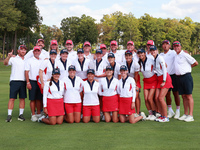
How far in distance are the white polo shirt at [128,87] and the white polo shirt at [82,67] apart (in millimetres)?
1184

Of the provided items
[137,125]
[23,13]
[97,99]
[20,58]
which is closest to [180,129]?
[137,125]

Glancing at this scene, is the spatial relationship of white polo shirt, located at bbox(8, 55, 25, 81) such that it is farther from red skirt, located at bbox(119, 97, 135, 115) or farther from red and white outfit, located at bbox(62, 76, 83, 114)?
red skirt, located at bbox(119, 97, 135, 115)

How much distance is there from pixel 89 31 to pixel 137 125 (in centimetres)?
5707

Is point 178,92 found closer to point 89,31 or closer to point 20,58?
point 20,58

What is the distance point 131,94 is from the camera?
7441mm

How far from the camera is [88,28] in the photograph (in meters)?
63.2

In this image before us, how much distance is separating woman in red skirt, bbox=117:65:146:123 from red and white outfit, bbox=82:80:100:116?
0.71m

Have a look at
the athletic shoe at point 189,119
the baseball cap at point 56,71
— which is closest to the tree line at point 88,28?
the baseball cap at point 56,71

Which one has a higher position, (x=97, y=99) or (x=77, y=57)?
(x=77, y=57)

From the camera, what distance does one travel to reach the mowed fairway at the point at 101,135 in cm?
508

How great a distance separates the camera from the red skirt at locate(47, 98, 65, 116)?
7.12 metres

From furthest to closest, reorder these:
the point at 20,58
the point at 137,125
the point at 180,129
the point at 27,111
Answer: the point at 27,111, the point at 20,58, the point at 137,125, the point at 180,129

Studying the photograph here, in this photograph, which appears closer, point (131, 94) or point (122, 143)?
point (122, 143)

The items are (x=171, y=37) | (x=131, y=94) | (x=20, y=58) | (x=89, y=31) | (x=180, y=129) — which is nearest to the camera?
(x=180, y=129)
